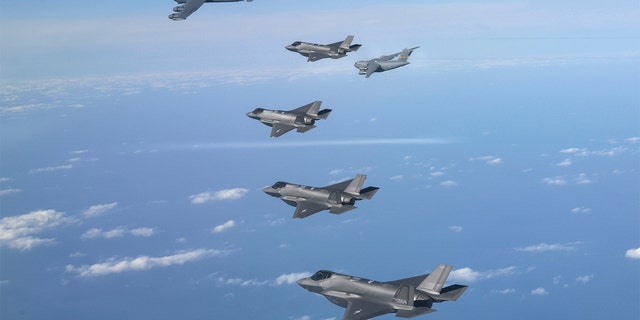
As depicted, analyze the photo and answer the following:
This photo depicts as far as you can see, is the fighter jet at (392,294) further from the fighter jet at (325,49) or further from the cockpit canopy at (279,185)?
the fighter jet at (325,49)

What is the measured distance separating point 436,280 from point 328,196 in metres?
17.2

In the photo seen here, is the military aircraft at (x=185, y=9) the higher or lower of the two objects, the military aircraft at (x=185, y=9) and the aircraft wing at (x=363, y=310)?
the higher

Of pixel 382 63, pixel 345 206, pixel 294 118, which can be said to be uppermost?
pixel 382 63

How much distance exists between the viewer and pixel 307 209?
72375 mm

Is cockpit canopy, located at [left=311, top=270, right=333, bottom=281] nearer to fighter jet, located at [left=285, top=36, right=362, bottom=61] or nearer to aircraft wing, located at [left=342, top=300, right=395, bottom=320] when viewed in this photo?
aircraft wing, located at [left=342, top=300, right=395, bottom=320]

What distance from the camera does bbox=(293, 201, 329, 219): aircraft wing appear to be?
71812mm

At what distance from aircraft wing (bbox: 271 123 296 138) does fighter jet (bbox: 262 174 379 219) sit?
10.5 m

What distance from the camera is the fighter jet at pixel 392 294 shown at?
56.9 metres

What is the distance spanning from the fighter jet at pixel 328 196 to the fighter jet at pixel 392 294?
10.8 metres

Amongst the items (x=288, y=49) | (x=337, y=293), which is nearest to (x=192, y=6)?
(x=288, y=49)

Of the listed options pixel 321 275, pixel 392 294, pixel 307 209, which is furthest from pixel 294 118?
pixel 392 294

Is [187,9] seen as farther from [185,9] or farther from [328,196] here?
[328,196]

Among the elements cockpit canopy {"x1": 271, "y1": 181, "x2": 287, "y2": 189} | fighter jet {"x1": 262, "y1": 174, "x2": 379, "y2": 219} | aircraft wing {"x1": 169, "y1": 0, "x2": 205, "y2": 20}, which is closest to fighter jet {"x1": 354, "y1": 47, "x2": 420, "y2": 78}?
aircraft wing {"x1": 169, "y1": 0, "x2": 205, "y2": 20}

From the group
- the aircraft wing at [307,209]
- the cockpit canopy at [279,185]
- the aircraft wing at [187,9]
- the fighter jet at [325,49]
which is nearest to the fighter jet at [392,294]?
the aircraft wing at [307,209]
